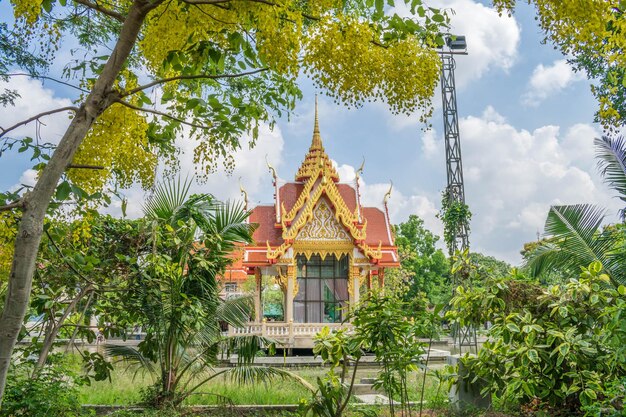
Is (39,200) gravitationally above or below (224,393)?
above

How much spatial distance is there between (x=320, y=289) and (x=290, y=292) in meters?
1.61

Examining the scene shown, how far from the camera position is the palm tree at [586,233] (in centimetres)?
714

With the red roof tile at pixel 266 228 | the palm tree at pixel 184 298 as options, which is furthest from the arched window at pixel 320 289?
the palm tree at pixel 184 298

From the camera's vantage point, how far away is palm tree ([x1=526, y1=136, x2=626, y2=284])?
7137mm

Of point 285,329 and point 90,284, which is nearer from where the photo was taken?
point 90,284

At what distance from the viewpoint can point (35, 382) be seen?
436 cm

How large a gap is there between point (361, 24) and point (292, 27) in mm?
380

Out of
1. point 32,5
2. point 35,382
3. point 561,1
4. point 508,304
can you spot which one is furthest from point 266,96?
point 508,304

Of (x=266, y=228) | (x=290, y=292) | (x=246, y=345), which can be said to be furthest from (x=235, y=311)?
(x=266, y=228)

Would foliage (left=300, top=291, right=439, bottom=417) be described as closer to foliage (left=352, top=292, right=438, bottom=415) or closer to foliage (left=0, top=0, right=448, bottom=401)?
foliage (left=352, top=292, right=438, bottom=415)

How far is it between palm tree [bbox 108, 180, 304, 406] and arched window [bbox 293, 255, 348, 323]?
29.7ft

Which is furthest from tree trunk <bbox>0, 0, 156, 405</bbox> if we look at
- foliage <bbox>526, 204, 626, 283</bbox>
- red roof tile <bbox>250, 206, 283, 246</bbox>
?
red roof tile <bbox>250, 206, 283, 246</bbox>

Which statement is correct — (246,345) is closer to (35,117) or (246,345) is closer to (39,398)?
(39,398)

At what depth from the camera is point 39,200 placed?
7.65ft
